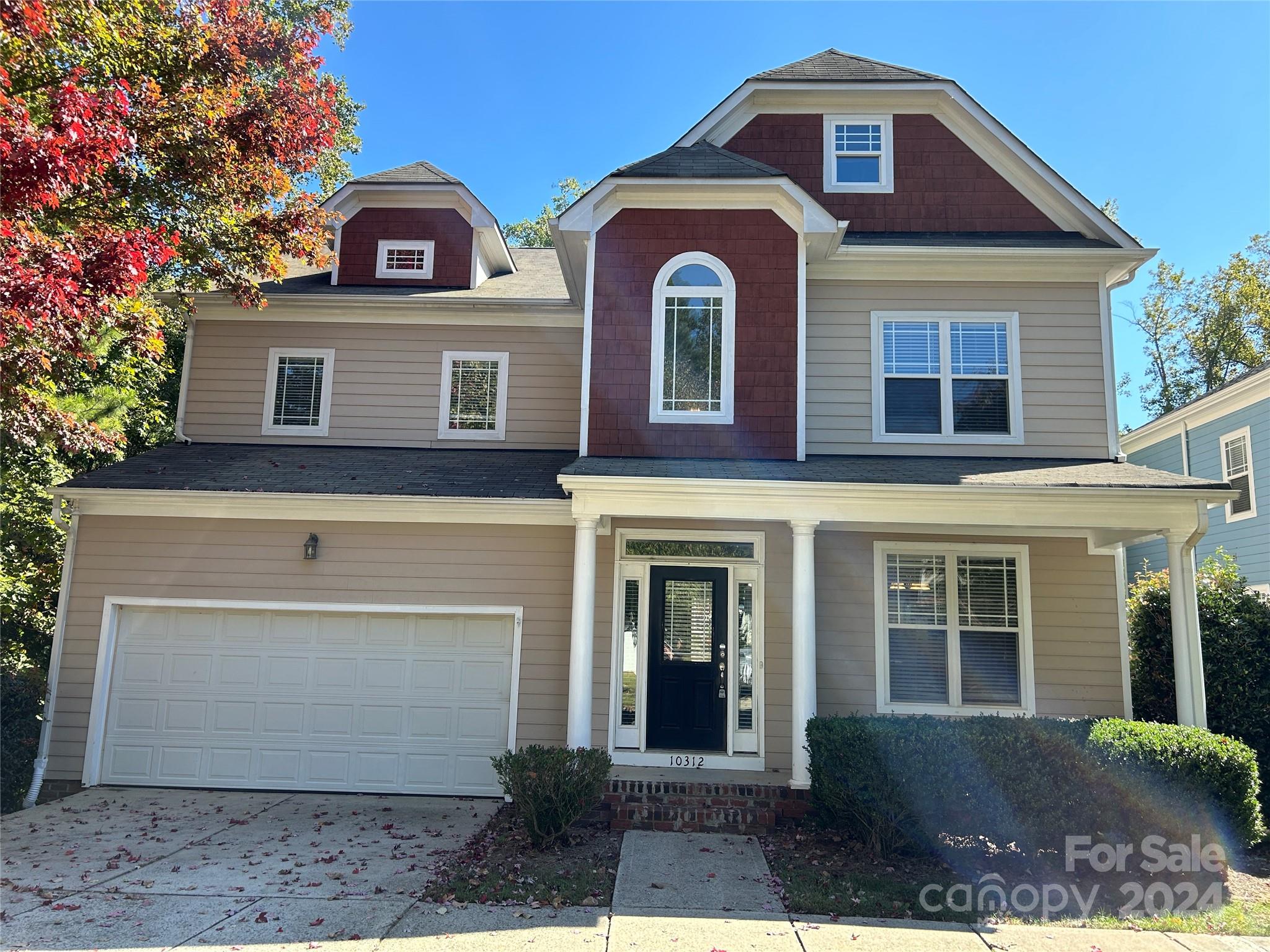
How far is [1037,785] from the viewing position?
20.9 ft

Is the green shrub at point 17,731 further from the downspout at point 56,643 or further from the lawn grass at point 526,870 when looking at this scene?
the lawn grass at point 526,870

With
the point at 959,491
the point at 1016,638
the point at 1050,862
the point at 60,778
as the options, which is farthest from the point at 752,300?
the point at 60,778

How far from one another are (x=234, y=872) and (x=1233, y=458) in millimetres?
15305

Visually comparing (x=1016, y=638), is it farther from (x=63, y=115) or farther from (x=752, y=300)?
(x=63, y=115)

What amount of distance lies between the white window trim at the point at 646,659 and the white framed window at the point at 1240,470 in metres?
9.16

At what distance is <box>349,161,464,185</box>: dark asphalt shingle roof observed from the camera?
11.4 meters

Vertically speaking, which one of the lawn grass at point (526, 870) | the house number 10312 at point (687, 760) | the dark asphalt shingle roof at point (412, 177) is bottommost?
the lawn grass at point (526, 870)

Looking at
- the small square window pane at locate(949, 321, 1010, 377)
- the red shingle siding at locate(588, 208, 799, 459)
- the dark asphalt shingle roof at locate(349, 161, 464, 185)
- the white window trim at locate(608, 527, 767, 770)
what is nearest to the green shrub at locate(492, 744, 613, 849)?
the white window trim at locate(608, 527, 767, 770)

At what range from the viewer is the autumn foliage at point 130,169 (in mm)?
6973

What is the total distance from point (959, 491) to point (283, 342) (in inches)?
327

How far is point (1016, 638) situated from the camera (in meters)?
8.85

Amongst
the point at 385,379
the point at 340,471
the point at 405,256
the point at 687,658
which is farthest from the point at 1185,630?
the point at 405,256

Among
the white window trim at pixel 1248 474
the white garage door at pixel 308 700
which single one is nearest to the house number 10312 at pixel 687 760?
the white garage door at pixel 308 700

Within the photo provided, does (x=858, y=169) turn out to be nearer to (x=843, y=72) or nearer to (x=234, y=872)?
(x=843, y=72)
